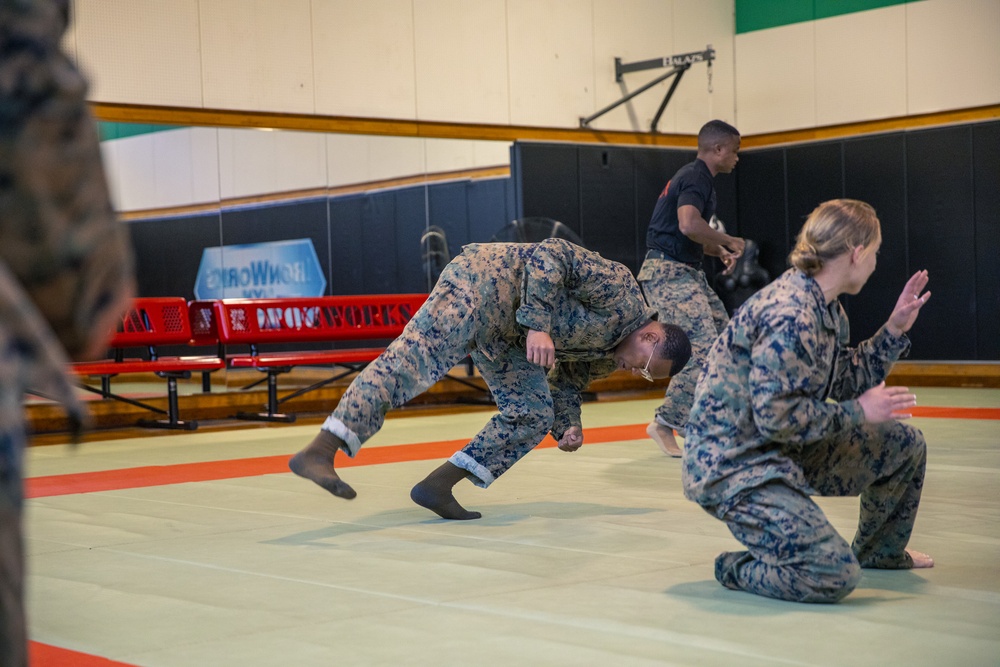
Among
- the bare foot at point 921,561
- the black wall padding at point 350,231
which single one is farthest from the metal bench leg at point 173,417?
the bare foot at point 921,561

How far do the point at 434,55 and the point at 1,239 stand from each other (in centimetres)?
971

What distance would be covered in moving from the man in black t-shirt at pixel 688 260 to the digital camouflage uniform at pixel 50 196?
17.0 feet

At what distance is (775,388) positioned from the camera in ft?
9.08

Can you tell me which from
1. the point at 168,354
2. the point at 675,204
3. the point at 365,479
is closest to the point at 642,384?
the point at 168,354

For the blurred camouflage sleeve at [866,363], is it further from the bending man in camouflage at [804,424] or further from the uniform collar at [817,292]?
the uniform collar at [817,292]

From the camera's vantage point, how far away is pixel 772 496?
9.44 ft

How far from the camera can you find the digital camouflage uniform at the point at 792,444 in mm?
2789

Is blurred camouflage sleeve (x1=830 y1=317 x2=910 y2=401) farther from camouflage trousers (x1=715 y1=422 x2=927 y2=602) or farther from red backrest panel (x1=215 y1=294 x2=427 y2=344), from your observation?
red backrest panel (x1=215 y1=294 x2=427 y2=344)

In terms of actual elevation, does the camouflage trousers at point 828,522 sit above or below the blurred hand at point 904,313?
below

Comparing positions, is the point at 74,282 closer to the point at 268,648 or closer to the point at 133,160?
the point at 268,648

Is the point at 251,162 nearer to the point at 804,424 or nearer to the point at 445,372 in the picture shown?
the point at 445,372

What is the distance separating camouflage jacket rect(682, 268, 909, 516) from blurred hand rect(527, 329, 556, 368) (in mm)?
883

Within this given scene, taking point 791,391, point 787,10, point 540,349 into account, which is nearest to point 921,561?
point 791,391

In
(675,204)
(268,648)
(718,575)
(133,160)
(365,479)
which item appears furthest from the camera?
(133,160)
